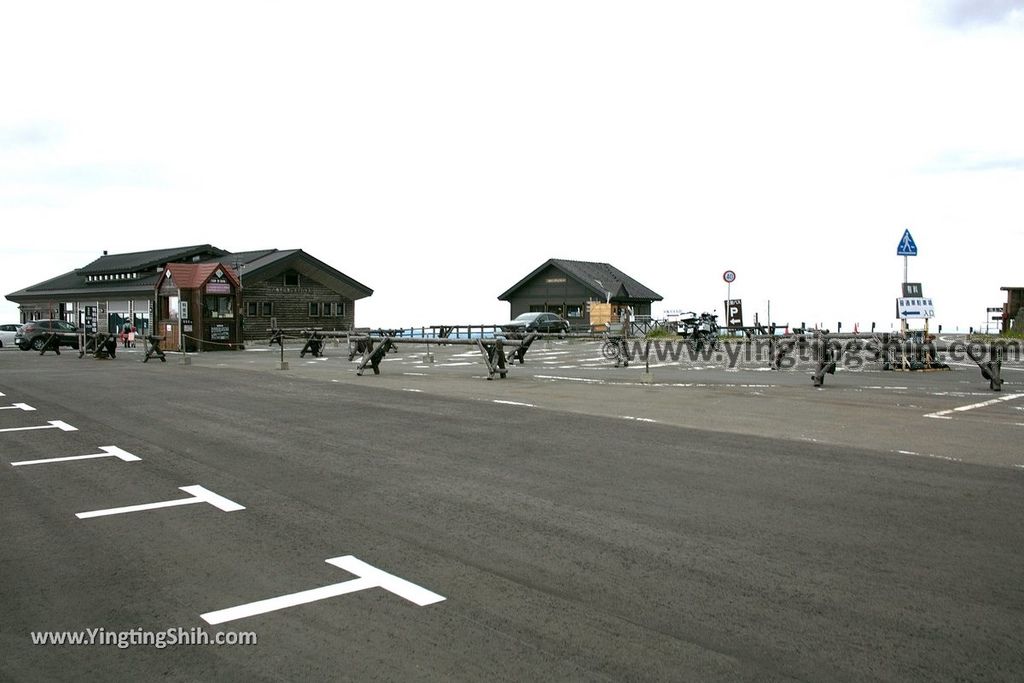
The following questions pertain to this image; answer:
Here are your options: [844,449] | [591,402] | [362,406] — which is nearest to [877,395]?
[591,402]

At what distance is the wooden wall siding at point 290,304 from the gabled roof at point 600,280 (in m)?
16.7

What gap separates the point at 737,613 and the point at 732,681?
808mm

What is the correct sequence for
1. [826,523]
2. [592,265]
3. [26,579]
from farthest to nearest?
1. [592,265]
2. [826,523]
3. [26,579]

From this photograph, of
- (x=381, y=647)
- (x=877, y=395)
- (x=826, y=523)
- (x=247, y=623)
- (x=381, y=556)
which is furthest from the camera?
(x=877, y=395)

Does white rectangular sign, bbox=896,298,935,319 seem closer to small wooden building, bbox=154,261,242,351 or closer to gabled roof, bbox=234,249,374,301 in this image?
small wooden building, bbox=154,261,242,351

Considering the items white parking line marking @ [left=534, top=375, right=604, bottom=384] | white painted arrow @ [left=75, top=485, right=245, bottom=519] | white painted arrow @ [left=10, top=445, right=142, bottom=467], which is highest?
white parking line marking @ [left=534, top=375, right=604, bottom=384]

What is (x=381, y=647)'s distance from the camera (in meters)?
3.81

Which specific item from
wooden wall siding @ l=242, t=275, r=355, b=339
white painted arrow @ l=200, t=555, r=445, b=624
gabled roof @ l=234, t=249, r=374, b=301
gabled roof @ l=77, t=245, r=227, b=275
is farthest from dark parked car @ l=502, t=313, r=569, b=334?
white painted arrow @ l=200, t=555, r=445, b=624

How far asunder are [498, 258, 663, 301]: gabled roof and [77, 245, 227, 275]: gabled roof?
2379cm

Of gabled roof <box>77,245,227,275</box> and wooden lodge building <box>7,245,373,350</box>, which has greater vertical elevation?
gabled roof <box>77,245,227,275</box>

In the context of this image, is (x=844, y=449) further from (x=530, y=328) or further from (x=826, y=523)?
(x=530, y=328)

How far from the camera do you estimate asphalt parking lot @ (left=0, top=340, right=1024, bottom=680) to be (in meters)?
3.77

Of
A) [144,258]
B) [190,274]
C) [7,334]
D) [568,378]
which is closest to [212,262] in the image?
[190,274]

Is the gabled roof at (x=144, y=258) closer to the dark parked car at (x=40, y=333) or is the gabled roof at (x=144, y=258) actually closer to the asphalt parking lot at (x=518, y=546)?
the dark parked car at (x=40, y=333)
